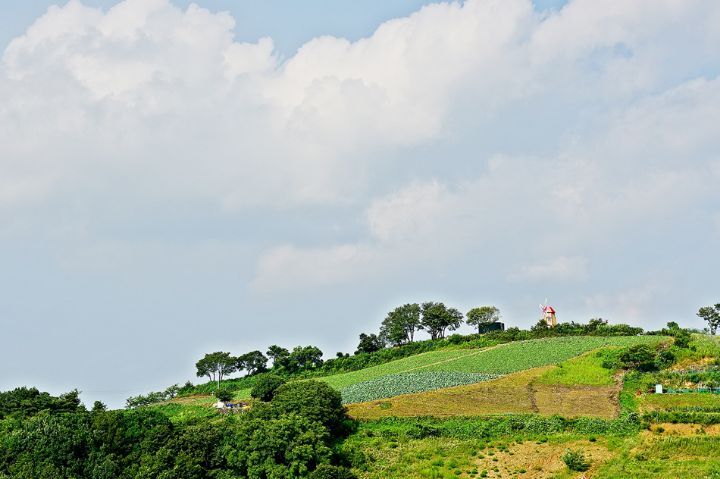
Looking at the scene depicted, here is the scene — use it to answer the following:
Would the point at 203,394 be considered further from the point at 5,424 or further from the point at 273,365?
the point at 5,424

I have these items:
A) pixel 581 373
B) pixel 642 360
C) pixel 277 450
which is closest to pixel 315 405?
pixel 277 450

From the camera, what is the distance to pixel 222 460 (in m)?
56.4

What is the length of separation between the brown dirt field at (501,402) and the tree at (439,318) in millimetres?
51635

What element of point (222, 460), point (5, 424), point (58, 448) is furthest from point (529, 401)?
point (5, 424)

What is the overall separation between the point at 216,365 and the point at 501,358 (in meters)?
51.2

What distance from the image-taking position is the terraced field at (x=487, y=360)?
8412 centimetres

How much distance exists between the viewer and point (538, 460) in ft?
182

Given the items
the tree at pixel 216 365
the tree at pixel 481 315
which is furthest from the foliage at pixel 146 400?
the tree at pixel 481 315

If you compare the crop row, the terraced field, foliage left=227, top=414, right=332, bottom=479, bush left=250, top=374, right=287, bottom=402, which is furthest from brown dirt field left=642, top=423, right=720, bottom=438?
bush left=250, top=374, right=287, bottom=402

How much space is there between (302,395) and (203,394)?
5344 cm

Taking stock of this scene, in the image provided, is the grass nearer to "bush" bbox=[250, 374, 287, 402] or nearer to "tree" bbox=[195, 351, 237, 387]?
"bush" bbox=[250, 374, 287, 402]

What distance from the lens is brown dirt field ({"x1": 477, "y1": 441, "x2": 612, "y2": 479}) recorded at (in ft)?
176

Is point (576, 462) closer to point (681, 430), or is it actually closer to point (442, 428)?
point (681, 430)

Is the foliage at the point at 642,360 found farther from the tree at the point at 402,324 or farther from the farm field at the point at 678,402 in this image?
the tree at the point at 402,324
